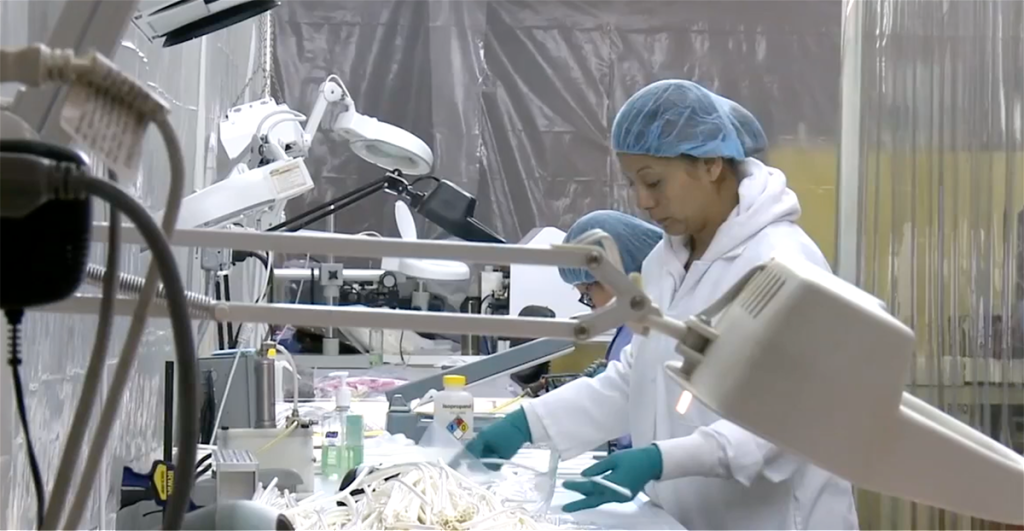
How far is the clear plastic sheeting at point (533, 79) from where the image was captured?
12.8 ft

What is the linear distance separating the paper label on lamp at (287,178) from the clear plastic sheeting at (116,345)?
155mm

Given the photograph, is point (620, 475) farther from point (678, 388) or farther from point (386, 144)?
point (386, 144)

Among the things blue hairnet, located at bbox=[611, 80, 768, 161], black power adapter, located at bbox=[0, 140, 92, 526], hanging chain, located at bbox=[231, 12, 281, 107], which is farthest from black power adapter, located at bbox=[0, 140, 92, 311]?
hanging chain, located at bbox=[231, 12, 281, 107]

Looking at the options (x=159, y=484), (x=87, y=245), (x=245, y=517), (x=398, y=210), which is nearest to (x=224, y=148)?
(x=398, y=210)

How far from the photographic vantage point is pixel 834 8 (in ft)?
13.1

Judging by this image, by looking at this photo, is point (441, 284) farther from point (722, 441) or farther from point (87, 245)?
point (87, 245)

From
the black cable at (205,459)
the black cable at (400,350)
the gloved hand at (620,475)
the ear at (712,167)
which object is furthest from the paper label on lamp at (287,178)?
the black cable at (400,350)

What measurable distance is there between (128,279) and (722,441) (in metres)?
1.05

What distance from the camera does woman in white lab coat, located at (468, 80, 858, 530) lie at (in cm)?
148

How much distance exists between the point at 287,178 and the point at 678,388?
68 centimetres

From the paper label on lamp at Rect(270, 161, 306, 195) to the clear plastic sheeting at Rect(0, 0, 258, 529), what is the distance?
16 cm

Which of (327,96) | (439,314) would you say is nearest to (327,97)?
(327,96)

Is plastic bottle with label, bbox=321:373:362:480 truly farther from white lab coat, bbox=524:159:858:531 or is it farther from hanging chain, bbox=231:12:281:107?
hanging chain, bbox=231:12:281:107

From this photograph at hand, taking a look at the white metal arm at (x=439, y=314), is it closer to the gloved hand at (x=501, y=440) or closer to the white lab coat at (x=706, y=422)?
the white lab coat at (x=706, y=422)
